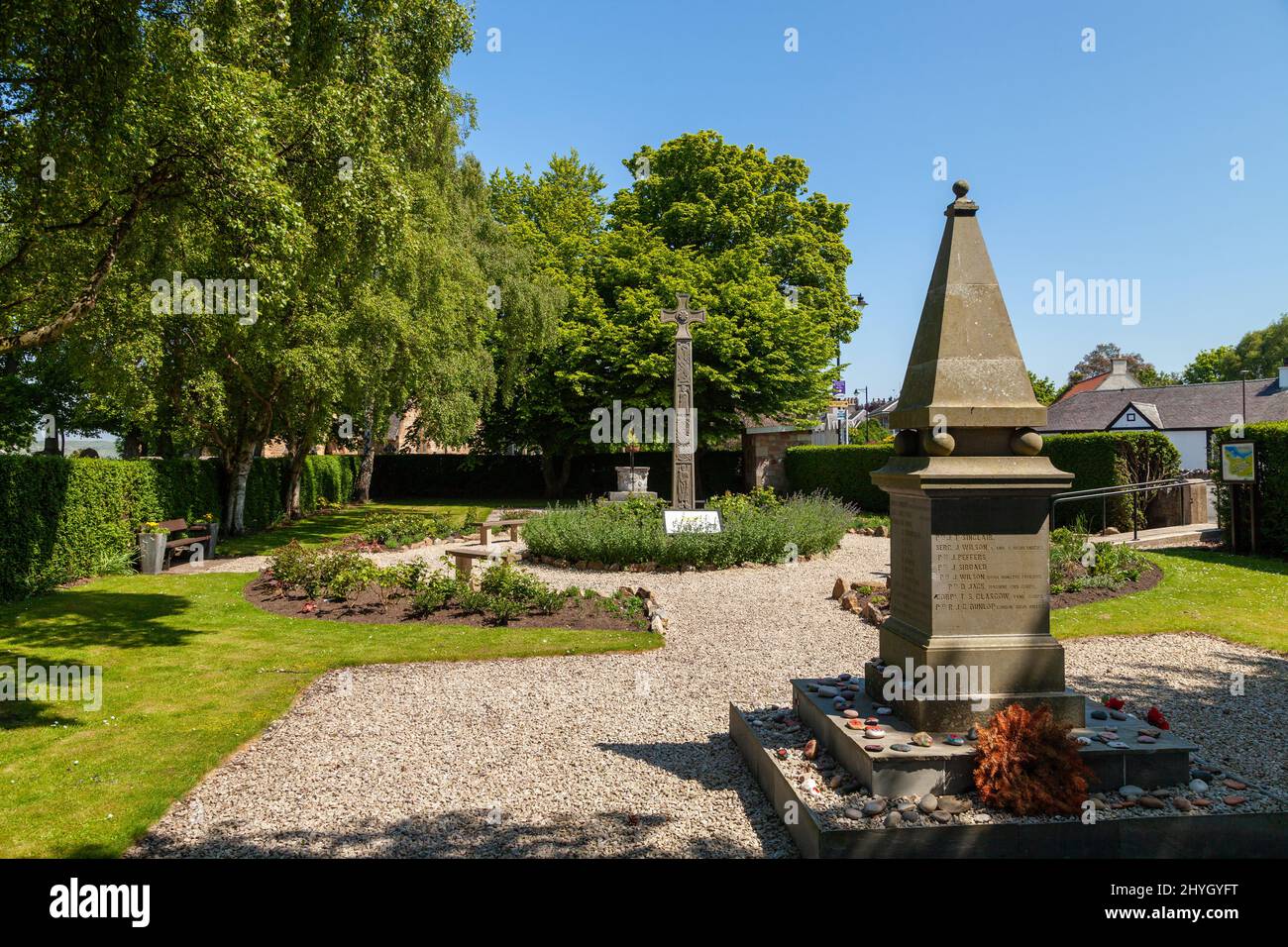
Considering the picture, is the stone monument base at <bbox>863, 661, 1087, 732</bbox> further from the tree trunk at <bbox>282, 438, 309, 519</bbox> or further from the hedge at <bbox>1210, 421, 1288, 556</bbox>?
the tree trunk at <bbox>282, 438, 309, 519</bbox>

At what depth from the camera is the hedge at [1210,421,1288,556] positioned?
13133mm

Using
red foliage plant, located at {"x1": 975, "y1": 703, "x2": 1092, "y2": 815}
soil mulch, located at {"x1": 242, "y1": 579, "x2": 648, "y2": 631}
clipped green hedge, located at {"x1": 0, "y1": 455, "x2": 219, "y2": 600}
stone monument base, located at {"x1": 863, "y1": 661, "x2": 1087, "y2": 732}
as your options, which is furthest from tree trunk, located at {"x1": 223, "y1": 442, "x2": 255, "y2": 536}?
red foliage plant, located at {"x1": 975, "y1": 703, "x2": 1092, "y2": 815}

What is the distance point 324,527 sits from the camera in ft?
70.8

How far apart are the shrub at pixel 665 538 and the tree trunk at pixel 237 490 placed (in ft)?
27.0

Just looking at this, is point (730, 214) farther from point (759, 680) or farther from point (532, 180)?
point (759, 680)

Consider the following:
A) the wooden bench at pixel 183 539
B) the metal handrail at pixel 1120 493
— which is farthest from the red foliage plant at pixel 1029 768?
the wooden bench at pixel 183 539

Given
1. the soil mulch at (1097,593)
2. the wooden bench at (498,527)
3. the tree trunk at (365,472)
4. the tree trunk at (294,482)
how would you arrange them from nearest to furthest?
1. the soil mulch at (1097,593)
2. the wooden bench at (498,527)
3. the tree trunk at (294,482)
4. the tree trunk at (365,472)

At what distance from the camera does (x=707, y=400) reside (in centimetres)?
2792

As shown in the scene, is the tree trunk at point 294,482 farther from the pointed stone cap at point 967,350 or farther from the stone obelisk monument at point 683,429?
the pointed stone cap at point 967,350

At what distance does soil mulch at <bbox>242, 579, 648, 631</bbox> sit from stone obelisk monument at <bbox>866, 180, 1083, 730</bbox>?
516 centimetres

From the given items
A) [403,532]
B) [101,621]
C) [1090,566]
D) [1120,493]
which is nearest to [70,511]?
[101,621]

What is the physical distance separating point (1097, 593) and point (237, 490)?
18.9m

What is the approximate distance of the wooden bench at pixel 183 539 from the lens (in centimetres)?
1435

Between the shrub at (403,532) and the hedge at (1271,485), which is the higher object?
the hedge at (1271,485)
